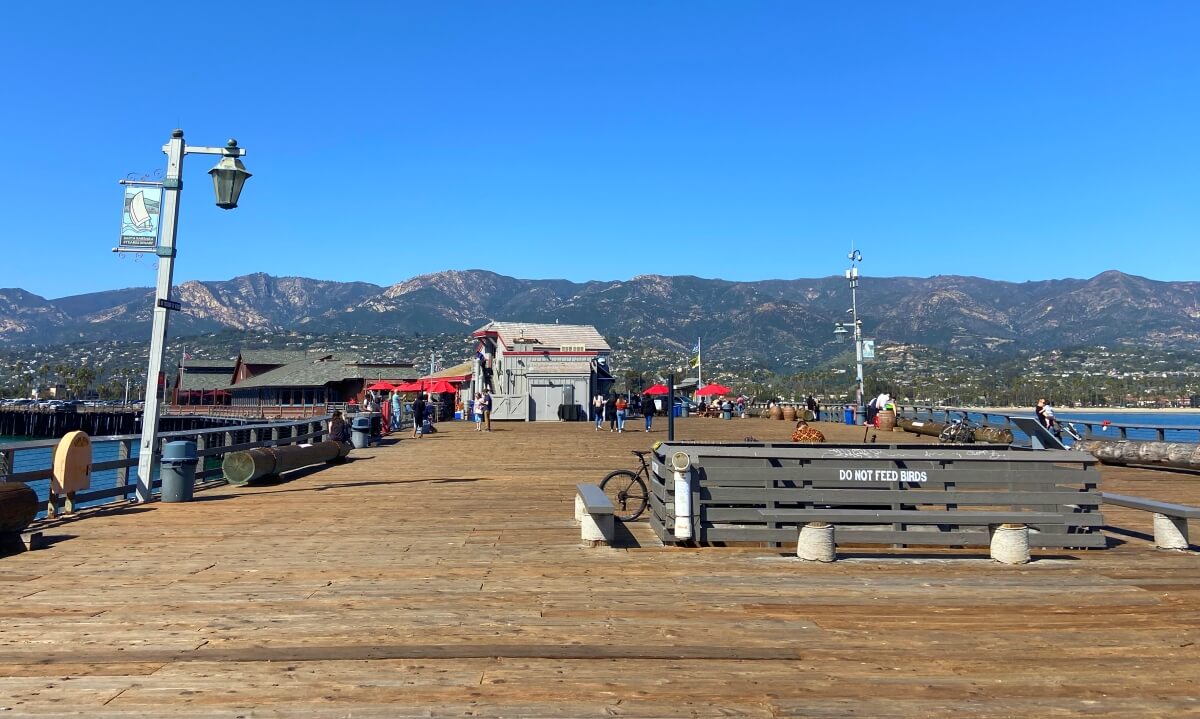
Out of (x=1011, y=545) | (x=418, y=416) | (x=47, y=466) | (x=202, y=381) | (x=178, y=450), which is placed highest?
(x=202, y=381)

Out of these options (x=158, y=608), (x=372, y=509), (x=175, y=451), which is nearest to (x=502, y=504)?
(x=372, y=509)

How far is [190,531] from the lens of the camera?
1048cm

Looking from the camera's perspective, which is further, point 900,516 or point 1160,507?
point 1160,507

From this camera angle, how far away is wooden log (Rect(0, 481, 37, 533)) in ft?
28.5

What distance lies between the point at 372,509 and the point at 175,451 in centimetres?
355

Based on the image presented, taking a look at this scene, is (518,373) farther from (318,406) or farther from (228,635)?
(228,635)

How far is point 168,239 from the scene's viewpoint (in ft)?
43.3

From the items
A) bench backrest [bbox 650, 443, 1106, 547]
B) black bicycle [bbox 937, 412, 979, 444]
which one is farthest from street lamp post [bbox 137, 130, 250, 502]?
black bicycle [bbox 937, 412, 979, 444]

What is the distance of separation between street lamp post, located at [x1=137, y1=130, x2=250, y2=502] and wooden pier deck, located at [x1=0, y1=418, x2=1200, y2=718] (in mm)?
2513

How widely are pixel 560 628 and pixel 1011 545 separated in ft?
17.8

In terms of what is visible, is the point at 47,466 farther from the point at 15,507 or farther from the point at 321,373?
the point at 15,507

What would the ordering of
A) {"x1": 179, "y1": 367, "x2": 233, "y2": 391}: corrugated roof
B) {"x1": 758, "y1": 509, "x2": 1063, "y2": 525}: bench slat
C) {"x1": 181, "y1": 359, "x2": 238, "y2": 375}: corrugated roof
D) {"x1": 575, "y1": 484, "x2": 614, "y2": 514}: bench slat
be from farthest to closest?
1. {"x1": 181, "y1": 359, "x2": 238, "y2": 375}: corrugated roof
2. {"x1": 179, "y1": 367, "x2": 233, "y2": 391}: corrugated roof
3. {"x1": 575, "y1": 484, "x2": 614, "y2": 514}: bench slat
4. {"x1": 758, "y1": 509, "x2": 1063, "y2": 525}: bench slat

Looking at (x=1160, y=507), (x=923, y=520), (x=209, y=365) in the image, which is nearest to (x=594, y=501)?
(x=923, y=520)

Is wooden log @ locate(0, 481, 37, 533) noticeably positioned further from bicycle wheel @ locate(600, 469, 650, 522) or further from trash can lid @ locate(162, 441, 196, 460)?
bicycle wheel @ locate(600, 469, 650, 522)
